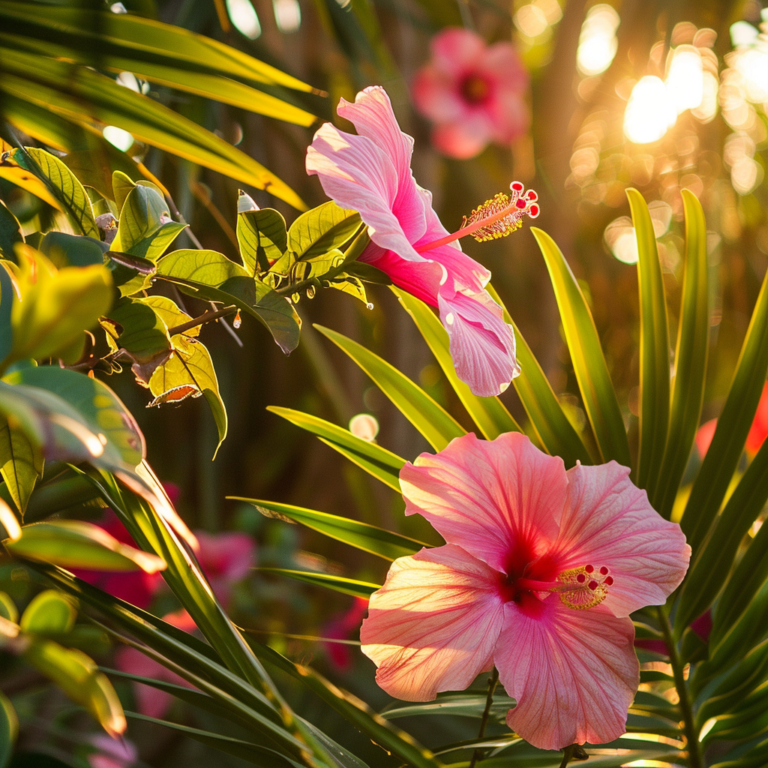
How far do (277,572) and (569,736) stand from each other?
191mm

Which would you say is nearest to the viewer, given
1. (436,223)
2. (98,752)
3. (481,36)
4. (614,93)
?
(436,223)

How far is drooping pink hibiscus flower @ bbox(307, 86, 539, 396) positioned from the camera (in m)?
0.29

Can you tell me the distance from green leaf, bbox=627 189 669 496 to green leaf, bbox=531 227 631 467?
2 cm

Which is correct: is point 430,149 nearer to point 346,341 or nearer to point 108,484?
point 346,341

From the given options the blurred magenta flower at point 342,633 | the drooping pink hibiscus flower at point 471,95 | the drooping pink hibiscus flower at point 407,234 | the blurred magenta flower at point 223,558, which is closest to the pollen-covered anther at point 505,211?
the drooping pink hibiscus flower at point 407,234

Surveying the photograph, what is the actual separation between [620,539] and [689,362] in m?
0.18

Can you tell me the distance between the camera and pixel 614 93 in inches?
67.0

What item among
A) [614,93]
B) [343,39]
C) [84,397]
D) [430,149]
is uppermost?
[614,93]

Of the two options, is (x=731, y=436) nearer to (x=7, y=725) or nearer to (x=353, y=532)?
(x=353, y=532)

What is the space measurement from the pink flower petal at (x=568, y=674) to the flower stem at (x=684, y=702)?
0.12 metres

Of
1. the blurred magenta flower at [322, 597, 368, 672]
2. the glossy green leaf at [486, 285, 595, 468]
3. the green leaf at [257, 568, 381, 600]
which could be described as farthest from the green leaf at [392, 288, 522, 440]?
the blurred magenta flower at [322, 597, 368, 672]

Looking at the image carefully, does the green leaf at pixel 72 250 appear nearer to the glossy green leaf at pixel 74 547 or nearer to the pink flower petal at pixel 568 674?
the glossy green leaf at pixel 74 547

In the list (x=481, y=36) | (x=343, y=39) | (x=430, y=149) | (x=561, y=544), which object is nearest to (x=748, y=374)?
(x=561, y=544)

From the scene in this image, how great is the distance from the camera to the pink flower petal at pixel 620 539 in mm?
315
